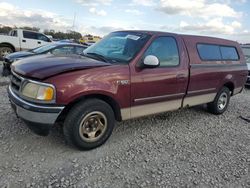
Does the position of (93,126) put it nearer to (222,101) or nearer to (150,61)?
(150,61)

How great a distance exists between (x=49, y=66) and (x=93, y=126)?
1077mm

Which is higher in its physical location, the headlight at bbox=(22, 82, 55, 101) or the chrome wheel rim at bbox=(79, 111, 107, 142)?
the headlight at bbox=(22, 82, 55, 101)

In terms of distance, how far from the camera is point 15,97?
3377 millimetres

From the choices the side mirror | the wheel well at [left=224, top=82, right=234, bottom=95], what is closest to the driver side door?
the side mirror

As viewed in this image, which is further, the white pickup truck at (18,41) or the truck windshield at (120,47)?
the white pickup truck at (18,41)

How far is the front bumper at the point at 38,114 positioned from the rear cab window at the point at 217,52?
10.7 feet

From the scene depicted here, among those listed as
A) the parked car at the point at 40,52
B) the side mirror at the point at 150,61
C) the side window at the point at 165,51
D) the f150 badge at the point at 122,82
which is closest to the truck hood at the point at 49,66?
the f150 badge at the point at 122,82

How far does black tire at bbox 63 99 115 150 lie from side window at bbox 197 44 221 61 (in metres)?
2.54

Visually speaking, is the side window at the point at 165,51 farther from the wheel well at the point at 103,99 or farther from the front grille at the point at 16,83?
the front grille at the point at 16,83

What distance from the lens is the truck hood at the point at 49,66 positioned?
3162 millimetres

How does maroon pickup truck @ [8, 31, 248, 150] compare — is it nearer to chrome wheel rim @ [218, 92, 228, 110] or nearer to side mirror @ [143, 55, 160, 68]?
side mirror @ [143, 55, 160, 68]

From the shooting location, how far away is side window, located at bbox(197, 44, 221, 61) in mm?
5031

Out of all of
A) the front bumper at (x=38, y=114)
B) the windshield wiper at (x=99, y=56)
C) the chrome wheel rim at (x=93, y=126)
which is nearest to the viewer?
the front bumper at (x=38, y=114)

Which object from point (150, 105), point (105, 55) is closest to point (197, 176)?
point (150, 105)
